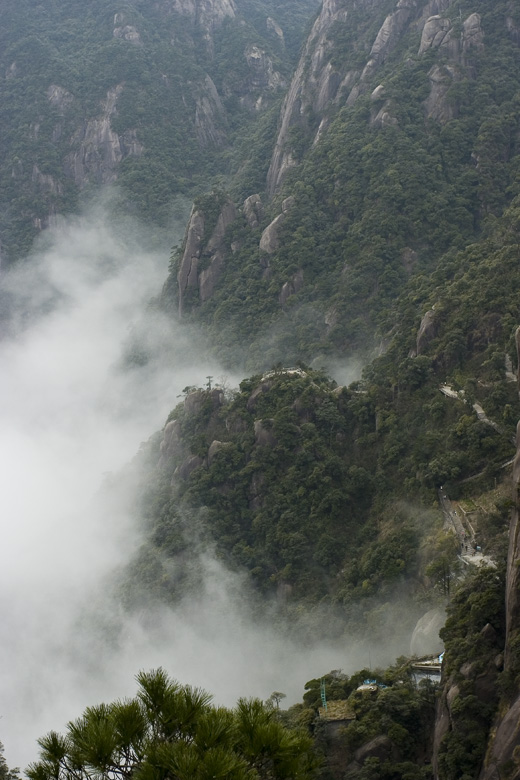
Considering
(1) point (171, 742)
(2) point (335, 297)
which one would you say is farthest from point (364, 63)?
(1) point (171, 742)

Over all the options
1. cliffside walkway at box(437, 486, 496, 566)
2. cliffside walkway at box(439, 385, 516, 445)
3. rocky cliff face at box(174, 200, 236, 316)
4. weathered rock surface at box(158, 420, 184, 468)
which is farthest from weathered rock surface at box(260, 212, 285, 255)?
cliffside walkway at box(437, 486, 496, 566)

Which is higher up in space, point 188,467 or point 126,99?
point 126,99

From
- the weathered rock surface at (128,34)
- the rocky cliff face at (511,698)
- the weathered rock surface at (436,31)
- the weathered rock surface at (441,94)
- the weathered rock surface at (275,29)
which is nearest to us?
the rocky cliff face at (511,698)

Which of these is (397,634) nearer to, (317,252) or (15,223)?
(317,252)

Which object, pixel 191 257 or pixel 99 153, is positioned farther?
pixel 99 153

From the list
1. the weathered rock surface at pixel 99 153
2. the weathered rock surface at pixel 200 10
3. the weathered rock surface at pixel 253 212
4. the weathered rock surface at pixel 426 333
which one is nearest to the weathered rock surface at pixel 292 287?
the weathered rock surface at pixel 253 212

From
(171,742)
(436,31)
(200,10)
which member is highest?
(200,10)

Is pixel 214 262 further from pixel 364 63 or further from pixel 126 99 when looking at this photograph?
pixel 126 99

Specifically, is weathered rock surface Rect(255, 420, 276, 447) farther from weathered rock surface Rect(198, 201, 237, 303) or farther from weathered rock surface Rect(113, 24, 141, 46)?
weathered rock surface Rect(113, 24, 141, 46)

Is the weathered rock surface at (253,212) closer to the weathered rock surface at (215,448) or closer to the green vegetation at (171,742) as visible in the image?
the weathered rock surface at (215,448)

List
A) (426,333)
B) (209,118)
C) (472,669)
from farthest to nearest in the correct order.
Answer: (209,118) → (426,333) → (472,669)

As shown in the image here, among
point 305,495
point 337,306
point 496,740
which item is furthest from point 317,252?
point 496,740
